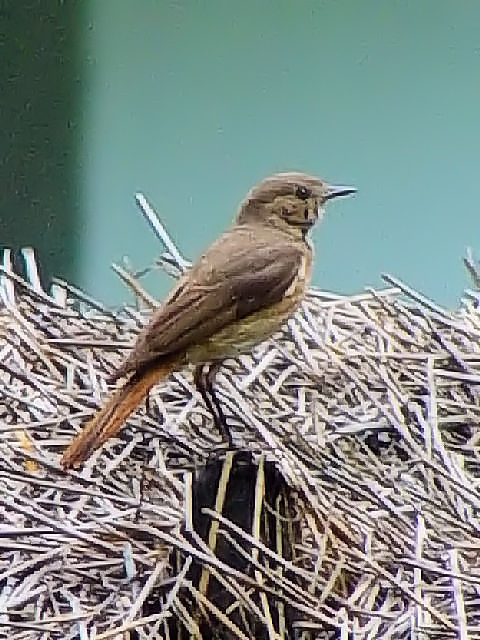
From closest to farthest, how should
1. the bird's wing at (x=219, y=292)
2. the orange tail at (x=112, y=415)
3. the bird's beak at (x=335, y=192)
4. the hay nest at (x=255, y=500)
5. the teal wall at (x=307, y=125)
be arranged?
1. the hay nest at (x=255, y=500)
2. the orange tail at (x=112, y=415)
3. the bird's wing at (x=219, y=292)
4. the bird's beak at (x=335, y=192)
5. the teal wall at (x=307, y=125)

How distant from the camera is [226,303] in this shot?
1.10 metres

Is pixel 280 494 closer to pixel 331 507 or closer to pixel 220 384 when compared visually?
pixel 331 507

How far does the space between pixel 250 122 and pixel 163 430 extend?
3.78 feet

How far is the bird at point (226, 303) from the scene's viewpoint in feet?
3.24

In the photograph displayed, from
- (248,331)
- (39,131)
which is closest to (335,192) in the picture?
(248,331)

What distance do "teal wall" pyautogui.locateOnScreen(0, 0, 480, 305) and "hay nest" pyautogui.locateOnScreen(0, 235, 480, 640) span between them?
87 centimetres

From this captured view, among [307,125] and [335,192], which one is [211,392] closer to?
[335,192]

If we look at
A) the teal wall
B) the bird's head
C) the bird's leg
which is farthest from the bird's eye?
the teal wall

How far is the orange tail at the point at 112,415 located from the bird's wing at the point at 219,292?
0.01 metres

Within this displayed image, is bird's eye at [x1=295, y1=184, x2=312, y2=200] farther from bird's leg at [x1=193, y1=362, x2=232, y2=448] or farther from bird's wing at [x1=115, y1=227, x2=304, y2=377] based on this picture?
bird's leg at [x1=193, y1=362, x2=232, y2=448]

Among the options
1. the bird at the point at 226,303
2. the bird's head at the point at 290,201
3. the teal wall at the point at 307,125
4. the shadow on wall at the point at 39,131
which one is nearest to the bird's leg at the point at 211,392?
the bird at the point at 226,303

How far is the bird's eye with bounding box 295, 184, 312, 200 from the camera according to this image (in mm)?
1319

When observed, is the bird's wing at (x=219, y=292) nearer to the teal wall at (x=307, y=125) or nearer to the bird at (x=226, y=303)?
the bird at (x=226, y=303)

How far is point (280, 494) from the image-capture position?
0.89 m
